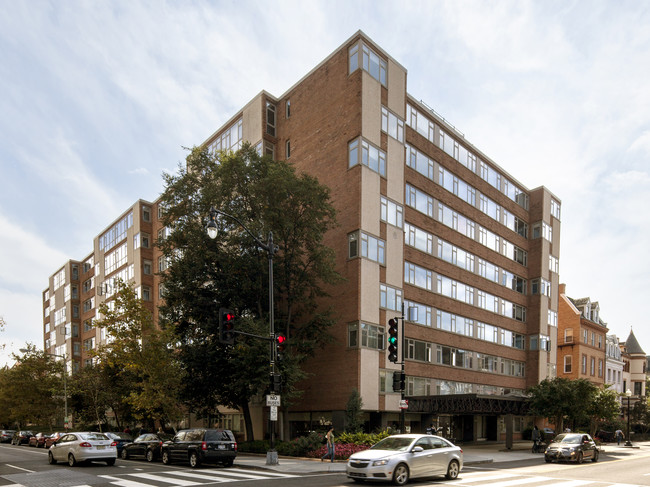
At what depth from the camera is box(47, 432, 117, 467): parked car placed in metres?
21.5

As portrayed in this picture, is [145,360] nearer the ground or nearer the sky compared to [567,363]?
nearer the sky

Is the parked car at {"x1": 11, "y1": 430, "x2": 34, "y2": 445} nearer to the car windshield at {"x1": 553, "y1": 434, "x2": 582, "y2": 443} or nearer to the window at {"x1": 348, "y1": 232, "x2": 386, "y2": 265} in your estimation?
the window at {"x1": 348, "y1": 232, "x2": 386, "y2": 265}

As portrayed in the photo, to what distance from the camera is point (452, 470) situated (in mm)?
16734

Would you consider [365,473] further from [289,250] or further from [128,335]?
[128,335]

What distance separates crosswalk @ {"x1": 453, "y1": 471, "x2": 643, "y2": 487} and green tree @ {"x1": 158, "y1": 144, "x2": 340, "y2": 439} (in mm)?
12819

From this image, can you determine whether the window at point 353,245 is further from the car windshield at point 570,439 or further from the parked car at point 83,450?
the parked car at point 83,450

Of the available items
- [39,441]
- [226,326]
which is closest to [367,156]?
[226,326]

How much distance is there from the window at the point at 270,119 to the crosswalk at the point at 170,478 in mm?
27675

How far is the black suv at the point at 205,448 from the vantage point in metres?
20.8

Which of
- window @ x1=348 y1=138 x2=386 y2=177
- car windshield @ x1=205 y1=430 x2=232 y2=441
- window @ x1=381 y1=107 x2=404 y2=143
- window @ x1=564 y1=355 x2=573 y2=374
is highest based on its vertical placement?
window @ x1=381 y1=107 x2=404 y2=143

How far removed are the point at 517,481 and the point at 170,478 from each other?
11.0m

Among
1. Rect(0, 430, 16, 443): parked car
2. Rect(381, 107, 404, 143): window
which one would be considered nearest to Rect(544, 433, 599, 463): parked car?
Rect(381, 107, 404, 143): window

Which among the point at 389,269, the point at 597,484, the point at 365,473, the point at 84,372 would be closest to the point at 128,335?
the point at 84,372

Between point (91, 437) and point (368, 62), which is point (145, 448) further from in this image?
point (368, 62)
